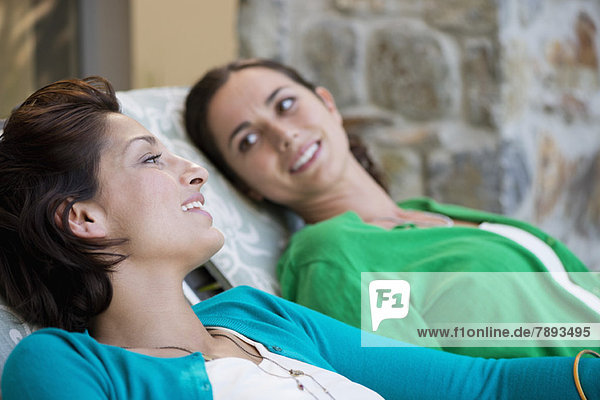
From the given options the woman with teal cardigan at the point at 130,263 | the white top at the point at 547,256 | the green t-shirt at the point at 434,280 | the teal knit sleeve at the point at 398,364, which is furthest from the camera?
the white top at the point at 547,256

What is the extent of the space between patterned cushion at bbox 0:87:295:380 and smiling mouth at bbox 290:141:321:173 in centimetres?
16

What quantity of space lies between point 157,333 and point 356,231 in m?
0.69

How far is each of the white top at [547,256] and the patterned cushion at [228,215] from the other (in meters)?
0.57

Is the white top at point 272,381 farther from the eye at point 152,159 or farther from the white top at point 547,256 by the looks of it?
the white top at point 547,256

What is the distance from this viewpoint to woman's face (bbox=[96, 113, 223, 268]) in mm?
1063

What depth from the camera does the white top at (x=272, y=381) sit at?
3.10 feet

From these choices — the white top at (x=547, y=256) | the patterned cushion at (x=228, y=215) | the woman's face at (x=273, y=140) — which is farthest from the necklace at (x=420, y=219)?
the patterned cushion at (x=228, y=215)

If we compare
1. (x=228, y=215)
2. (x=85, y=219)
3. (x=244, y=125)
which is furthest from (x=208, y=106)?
(x=85, y=219)

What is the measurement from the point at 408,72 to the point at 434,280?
4.22 ft

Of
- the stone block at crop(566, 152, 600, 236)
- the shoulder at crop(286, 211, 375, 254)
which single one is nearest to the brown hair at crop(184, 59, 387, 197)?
the shoulder at crop(286, 211, 375, 254)

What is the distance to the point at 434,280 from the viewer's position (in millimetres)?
1555

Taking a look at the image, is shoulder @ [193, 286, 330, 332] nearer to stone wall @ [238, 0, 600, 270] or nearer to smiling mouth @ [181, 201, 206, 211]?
smiling mouth @ [181, 201, 206, 211]

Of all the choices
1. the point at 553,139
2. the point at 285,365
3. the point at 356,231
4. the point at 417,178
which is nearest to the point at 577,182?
the point at 553,139

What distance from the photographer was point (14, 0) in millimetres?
2545
